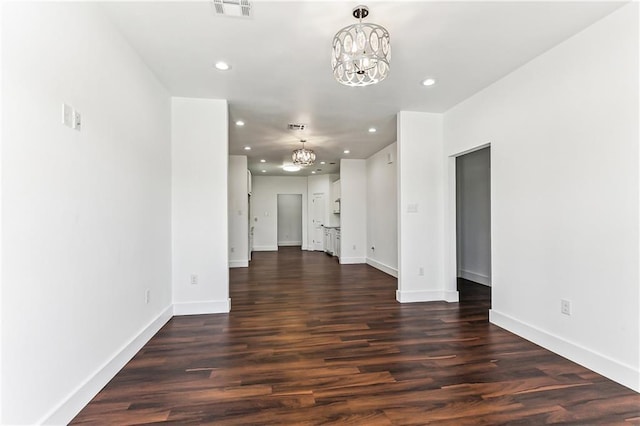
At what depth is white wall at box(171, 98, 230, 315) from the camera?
12.1ft

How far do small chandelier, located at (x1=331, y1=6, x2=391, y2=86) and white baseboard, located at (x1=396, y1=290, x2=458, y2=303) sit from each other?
3049 mm

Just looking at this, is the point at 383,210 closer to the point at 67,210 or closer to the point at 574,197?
the point at 574,197

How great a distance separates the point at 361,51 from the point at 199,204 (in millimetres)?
2635

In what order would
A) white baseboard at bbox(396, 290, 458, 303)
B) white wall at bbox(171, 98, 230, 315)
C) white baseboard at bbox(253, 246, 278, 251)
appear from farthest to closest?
white baseboard at bbox(253, 246, 278, 251) → white baseboard at bbox(396, 290, 458, 303) → white wall at bbox(171, 98, 230, 315)

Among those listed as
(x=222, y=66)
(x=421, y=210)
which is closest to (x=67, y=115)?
(x=222, y=66)

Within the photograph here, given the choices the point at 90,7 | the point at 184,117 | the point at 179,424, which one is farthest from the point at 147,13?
the point at 179,424

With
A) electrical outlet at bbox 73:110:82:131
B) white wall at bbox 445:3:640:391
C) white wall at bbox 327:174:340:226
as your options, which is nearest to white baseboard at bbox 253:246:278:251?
white wall at bbox 327:174:340:226

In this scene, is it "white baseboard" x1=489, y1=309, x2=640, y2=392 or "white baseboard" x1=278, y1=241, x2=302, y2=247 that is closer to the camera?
"white baseboard" x1=489, y1=309, x2=640, y2=392

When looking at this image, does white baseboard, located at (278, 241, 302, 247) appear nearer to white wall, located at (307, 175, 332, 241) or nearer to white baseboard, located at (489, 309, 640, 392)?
white wall, located at (307, 175, 332, 241)

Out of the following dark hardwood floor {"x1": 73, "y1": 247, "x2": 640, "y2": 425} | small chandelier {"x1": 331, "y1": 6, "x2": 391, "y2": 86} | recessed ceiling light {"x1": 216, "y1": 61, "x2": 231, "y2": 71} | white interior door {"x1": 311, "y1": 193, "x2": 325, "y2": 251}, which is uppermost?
recessed ceiling light {"x1": 216, "y1": 61, "x2": 231, "y2": 71}

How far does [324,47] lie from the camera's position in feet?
8.46

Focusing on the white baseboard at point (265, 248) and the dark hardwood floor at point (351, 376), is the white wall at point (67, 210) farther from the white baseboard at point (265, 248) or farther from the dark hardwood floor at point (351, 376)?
the white baseboard at point (265, 248)

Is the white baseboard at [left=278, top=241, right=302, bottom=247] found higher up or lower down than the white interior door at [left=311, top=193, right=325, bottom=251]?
lower down

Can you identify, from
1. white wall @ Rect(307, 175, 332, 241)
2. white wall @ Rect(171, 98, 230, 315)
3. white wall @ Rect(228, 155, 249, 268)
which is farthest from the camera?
white wall @ Rect(307, 175, 332, 241)
